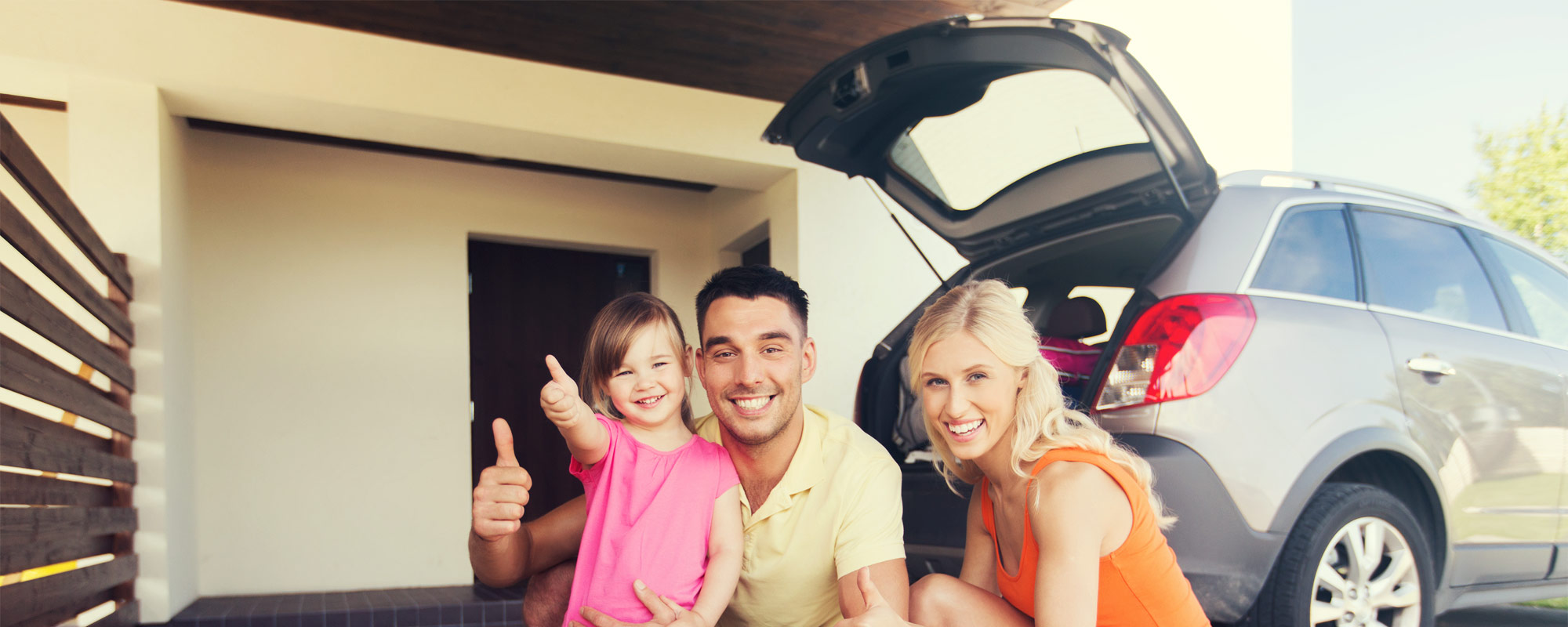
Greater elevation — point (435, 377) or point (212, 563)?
point (435, 377)

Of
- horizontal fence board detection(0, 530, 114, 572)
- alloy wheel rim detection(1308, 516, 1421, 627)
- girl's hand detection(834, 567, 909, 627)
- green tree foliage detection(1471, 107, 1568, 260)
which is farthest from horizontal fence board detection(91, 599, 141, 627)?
green tree foliage detection(1471, 107, 1568, 260)

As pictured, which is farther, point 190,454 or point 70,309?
point 190,454

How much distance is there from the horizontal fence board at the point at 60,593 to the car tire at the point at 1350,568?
124 inches

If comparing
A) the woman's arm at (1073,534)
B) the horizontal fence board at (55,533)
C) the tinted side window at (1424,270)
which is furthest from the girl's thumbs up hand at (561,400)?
the tinted side window at (1424,270)

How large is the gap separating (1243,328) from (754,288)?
1144 mm

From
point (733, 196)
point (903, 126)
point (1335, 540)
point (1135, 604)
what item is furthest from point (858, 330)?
point (1135, 604)

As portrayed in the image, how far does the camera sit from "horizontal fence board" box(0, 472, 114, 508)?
232cm

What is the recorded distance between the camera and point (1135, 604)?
1.70 m

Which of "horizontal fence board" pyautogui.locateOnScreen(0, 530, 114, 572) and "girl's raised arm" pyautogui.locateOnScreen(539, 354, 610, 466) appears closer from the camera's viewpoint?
"girl's raised arm" pyautogui.locateOnScreen(539, 354, 610, 466)

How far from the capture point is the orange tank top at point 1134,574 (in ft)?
5.43

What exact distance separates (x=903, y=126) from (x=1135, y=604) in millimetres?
1575

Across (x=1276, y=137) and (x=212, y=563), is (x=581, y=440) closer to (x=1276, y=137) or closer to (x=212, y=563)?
A: (x=212, y=563)

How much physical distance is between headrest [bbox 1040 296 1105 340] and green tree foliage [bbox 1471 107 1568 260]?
4.63m

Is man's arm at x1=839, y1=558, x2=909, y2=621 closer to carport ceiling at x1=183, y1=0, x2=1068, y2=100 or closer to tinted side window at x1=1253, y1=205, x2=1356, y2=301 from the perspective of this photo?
tinted side window at x1=1253, y1=205, x2=1356, y2=301
